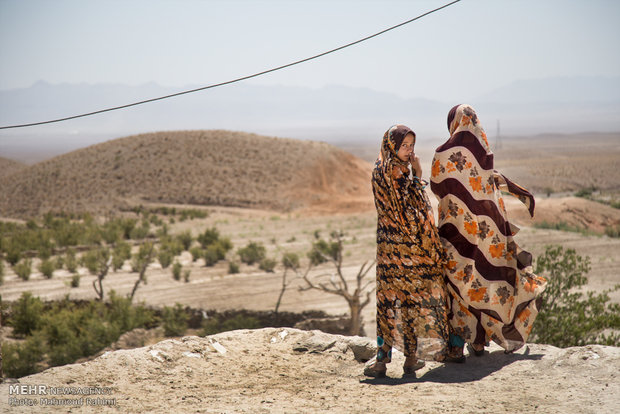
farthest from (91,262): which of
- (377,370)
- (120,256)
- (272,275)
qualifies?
(377,370)

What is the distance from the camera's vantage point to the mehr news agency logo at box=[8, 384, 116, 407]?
12.8ft

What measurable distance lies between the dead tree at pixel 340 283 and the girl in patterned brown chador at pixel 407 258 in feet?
12.8

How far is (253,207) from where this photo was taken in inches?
1400

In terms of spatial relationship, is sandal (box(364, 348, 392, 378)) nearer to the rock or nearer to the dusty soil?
the dusty soil

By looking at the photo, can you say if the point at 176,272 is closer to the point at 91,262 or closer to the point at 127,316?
the point at 91,262

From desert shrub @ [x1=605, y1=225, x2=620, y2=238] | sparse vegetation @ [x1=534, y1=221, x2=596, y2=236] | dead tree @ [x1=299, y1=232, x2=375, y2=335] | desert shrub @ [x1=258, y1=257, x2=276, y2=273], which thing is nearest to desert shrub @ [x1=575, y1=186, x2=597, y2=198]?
sparse vegetation @ [x1=534, y1=221, x2=596, y2=236]

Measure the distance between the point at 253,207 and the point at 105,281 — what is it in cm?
2024

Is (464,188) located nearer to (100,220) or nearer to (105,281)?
(105,281)

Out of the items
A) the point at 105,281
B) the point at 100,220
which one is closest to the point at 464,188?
the point at 105,281

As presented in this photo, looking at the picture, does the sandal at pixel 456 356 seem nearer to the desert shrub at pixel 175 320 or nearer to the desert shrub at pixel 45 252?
the desert shrub at pixel 175 320

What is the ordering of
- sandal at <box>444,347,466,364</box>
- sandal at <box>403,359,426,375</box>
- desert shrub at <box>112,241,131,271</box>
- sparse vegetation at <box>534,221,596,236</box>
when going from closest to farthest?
sandal at <box>403,359,426,375</box> → sandal at <box>444,347,466,364</box> → desert shrub at <box>112,241,131,271</box> → sparse vegetation at <box>534,221,596,236</box>

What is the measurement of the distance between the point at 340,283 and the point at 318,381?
267 inches

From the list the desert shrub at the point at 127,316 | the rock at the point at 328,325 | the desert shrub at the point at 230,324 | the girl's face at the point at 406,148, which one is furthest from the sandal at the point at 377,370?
the desert shrub at the point at 127,316

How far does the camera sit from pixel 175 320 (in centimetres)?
1223
